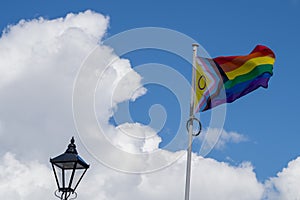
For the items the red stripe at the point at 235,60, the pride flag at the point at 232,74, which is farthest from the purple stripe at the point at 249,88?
the red stripe at the point at 235,60

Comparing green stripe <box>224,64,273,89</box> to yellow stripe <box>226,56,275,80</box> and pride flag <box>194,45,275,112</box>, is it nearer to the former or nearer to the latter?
pride flag <box>194,45,275,112</box>

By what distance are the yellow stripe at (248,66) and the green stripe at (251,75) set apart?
104mm

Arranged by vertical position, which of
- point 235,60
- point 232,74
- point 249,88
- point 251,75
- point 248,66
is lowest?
point 249,88

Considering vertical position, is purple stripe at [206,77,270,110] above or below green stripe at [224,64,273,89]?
below

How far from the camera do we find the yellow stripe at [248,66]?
21.7 meters

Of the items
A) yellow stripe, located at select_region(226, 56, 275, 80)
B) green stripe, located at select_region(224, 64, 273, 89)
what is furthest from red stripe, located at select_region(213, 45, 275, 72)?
green stripe, located at select_region(224, 64, 273, 89)

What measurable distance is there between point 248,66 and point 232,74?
1.99 feet

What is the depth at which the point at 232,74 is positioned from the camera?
21719mm

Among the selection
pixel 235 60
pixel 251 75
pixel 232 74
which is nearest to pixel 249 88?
pixel 251 75

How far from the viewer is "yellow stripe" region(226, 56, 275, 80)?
21.7 m

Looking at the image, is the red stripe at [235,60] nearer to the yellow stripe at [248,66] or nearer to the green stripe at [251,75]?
the yellow stripe at [248,66]

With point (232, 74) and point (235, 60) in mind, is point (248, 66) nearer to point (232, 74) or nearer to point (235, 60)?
point (235, 60)

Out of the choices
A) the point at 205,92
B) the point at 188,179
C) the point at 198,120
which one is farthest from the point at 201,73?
the point at 188,179

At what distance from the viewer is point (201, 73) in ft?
69.5
